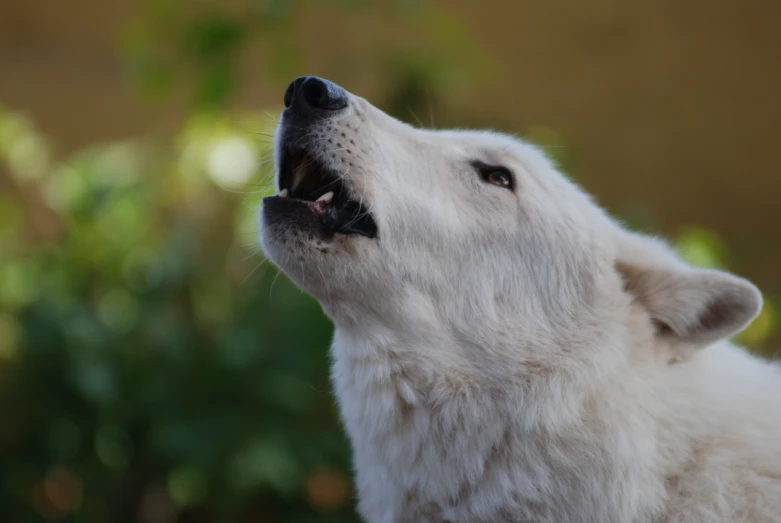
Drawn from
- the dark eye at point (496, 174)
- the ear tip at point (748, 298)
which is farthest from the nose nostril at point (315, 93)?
the ear tip at point (748, 298)

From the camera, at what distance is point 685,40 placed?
25.6ft

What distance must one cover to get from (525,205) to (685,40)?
604 centimetres

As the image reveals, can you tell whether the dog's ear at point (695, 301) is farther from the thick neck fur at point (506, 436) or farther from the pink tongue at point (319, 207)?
the pink tongue at point (319, 207)

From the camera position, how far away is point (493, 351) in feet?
7.73

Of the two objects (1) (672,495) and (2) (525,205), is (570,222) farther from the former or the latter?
(1) (672,495)

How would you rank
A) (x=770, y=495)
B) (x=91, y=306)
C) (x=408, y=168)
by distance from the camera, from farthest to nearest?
(x=91, y=306)
(x=408, y=168)
(x=770, y=495)

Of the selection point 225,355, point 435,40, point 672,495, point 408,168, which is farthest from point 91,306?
point 672,495

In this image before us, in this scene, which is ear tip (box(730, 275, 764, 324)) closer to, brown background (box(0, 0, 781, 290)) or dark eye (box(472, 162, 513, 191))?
dark eye (box(472, 162, 513, 191))

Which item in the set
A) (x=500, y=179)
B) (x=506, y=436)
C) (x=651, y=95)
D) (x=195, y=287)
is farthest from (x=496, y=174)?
(x=651, y=95)

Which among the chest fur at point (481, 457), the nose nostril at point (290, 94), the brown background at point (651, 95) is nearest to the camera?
the chest fur at point (481, 457)

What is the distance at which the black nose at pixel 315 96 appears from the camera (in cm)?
233

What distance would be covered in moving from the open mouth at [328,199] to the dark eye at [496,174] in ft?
1.52

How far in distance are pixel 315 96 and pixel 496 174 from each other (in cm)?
61

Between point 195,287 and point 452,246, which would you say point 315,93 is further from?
point 195,287
